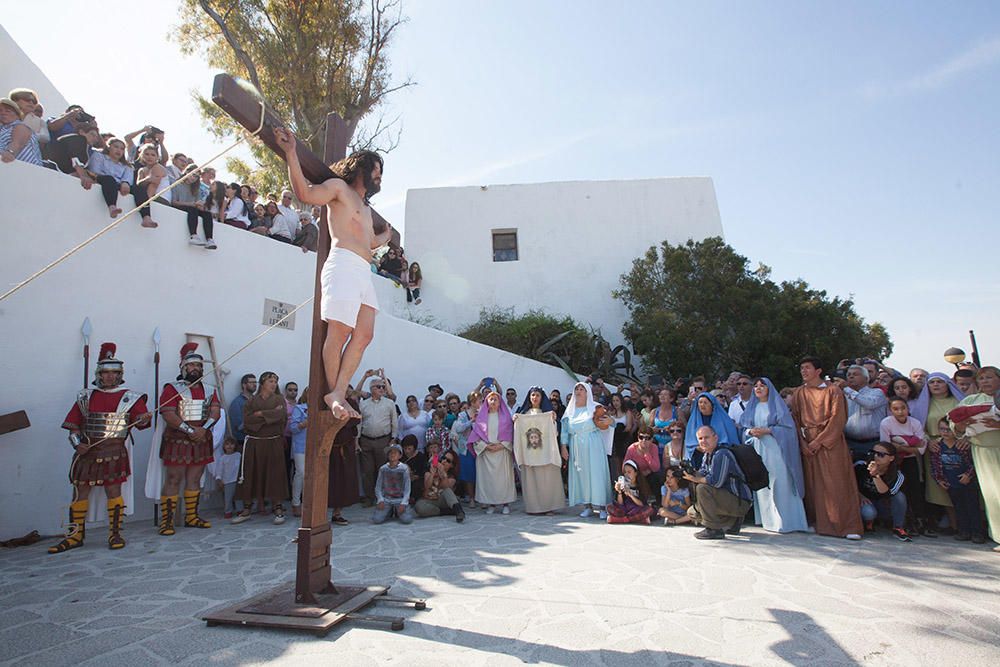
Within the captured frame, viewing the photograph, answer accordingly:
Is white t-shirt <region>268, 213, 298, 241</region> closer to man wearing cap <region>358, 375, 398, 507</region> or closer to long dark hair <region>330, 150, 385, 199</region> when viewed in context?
man wearing cap <region>358, 375, 398, 507</region>

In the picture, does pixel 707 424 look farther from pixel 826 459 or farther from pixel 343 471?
pixel 343 471

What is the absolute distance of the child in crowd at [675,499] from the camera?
6.21 metres

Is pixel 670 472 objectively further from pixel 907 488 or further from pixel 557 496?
pixel 907 488

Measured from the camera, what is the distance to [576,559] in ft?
15.4

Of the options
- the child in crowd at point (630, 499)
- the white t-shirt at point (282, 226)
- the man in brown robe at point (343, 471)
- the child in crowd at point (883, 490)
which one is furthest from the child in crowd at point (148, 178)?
the child in crowd at point (883, 490)

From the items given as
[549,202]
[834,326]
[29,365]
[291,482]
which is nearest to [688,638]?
[291,482]

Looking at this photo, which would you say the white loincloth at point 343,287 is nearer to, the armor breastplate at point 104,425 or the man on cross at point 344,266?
the man on cross at point 344,266

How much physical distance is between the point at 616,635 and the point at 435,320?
1208cm

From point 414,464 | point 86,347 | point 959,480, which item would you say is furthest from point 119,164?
point 959,480

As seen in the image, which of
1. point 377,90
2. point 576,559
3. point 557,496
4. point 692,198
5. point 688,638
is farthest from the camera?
point 692,198

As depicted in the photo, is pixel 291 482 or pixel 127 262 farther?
pixel 291 482

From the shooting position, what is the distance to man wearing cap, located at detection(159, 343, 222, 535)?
5.92m

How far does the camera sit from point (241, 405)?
7246mm

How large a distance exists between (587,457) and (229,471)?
4.28m
